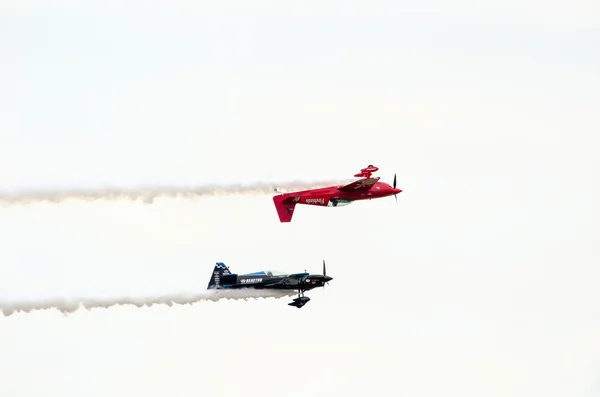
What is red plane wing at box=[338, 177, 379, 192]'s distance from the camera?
106 metres

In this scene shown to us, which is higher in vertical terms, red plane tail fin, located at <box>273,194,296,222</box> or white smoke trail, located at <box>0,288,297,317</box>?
red plane tail fin, located at <box>273,194,296,222</box>

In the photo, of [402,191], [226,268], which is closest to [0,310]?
[226,268]

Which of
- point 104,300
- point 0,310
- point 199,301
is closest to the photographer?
point 0,310

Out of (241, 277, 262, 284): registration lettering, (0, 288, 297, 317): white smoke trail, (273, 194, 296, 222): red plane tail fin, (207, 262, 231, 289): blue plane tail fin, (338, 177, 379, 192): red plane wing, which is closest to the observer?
(0, 288, 297, 317): white smoke trail

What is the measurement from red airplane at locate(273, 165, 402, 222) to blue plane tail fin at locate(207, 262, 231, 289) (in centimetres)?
620

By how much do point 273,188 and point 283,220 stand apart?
2.31 m

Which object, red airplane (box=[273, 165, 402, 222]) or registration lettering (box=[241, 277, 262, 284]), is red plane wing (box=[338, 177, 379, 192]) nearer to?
red airplane (box=[273, 165, 402, 222])

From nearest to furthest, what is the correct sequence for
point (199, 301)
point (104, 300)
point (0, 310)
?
point (0, 310) → point (104, 300) → point (199, 301)

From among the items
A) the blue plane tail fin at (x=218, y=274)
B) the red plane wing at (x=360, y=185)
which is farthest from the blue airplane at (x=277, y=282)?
the red plane wing at (x=360, y=185)

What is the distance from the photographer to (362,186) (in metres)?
106

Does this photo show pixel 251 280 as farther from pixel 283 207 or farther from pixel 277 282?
pixel 283 207

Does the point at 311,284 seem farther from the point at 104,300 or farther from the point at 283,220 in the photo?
the point at 104,300

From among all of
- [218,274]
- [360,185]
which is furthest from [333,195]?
[218,274]

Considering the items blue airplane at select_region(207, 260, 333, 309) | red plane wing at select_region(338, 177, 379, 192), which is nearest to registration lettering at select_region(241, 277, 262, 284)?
blue airplane at select_region(207, 260, 333, 309)
